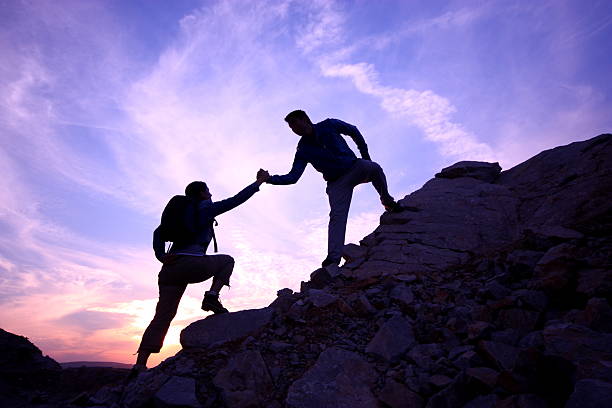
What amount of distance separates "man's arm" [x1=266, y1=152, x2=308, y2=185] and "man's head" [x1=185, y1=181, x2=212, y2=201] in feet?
4.13

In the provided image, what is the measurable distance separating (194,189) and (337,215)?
2.93 metres

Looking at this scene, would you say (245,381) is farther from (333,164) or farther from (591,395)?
(333,164)

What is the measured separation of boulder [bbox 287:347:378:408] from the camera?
12.8 ft

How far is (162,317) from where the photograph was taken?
18.8 ft

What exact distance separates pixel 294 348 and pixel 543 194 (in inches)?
266

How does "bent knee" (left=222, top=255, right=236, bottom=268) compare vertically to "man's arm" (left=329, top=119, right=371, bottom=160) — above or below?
below

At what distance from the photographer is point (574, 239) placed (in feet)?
17.1

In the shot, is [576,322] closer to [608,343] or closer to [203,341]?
[608,343]

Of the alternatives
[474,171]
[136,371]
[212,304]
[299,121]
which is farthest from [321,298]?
[474,171]

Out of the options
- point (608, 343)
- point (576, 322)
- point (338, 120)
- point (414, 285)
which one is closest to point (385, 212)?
point (338, 120)

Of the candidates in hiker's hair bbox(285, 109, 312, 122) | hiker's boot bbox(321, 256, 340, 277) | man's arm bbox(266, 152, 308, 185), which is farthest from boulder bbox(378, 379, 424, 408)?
hiker's hair bbox(285, 109, 312, 122)

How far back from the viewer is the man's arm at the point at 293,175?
23.3ft

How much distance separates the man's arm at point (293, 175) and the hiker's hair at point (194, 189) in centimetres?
131

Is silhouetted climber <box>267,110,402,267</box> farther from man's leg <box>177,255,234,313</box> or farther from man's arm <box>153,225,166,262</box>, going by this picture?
man's arm <box>153,225,166,262</box>
